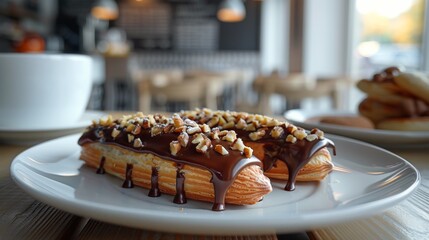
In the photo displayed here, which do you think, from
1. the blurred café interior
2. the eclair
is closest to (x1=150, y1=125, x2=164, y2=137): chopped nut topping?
the eclair

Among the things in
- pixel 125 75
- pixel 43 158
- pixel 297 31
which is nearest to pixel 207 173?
pixel 43 158

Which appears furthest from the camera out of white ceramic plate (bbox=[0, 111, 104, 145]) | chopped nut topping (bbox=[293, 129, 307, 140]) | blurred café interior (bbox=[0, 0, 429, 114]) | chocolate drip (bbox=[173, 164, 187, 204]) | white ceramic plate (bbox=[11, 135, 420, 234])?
Answer: blurred café interior (bbox=[0, 0, 429, 114])

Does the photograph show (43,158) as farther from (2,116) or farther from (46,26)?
(46,26)

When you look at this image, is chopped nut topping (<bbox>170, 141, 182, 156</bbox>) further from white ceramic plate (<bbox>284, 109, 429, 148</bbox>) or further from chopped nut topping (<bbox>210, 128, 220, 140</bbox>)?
white ceramic plate (<bbox>284, 109, 429, 148</bbox>)

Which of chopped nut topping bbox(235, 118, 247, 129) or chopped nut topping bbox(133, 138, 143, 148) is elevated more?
chopped nut topping bbox(235, 118, 247, 129)

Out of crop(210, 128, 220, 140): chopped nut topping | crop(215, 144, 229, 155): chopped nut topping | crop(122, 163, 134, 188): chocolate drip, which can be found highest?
crop(210, 128, 220, 140): chopped nut topping

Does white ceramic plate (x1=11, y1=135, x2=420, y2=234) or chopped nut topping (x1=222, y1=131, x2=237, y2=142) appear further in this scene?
chopped nut topping (x1=222, y1=131, x2=237, y2=142)

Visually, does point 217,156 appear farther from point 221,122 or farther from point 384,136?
point 384,136

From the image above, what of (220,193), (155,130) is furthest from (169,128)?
(220,193)
